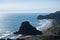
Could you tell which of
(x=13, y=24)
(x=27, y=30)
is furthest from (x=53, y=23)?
(x=13, y=24)

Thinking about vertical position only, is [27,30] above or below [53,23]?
below

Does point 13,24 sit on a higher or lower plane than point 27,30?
higher

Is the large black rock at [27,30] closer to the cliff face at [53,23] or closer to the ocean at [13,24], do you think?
the ocean at [13,24]

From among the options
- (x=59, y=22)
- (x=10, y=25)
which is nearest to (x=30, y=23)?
(x=10, y=25)

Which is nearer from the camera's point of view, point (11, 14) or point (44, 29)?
point (11, 14)

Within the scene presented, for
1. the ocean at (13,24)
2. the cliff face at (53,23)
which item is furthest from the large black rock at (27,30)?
the cliff face at (53,23)

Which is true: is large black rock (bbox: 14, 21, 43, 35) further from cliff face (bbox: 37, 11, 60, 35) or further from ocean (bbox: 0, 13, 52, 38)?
cliff face (bbox: 37, 11, 60, 35)

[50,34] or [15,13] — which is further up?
[15,13]

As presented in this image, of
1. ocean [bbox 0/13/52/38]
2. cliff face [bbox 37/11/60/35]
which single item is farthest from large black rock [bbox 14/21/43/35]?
cliff face [bbox 37/11/60/35]

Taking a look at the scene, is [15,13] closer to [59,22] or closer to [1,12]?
[1,12]

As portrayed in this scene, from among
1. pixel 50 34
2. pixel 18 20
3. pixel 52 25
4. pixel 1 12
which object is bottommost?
pixel 50 34

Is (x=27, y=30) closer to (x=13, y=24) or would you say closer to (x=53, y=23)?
(x=13, y=24)
